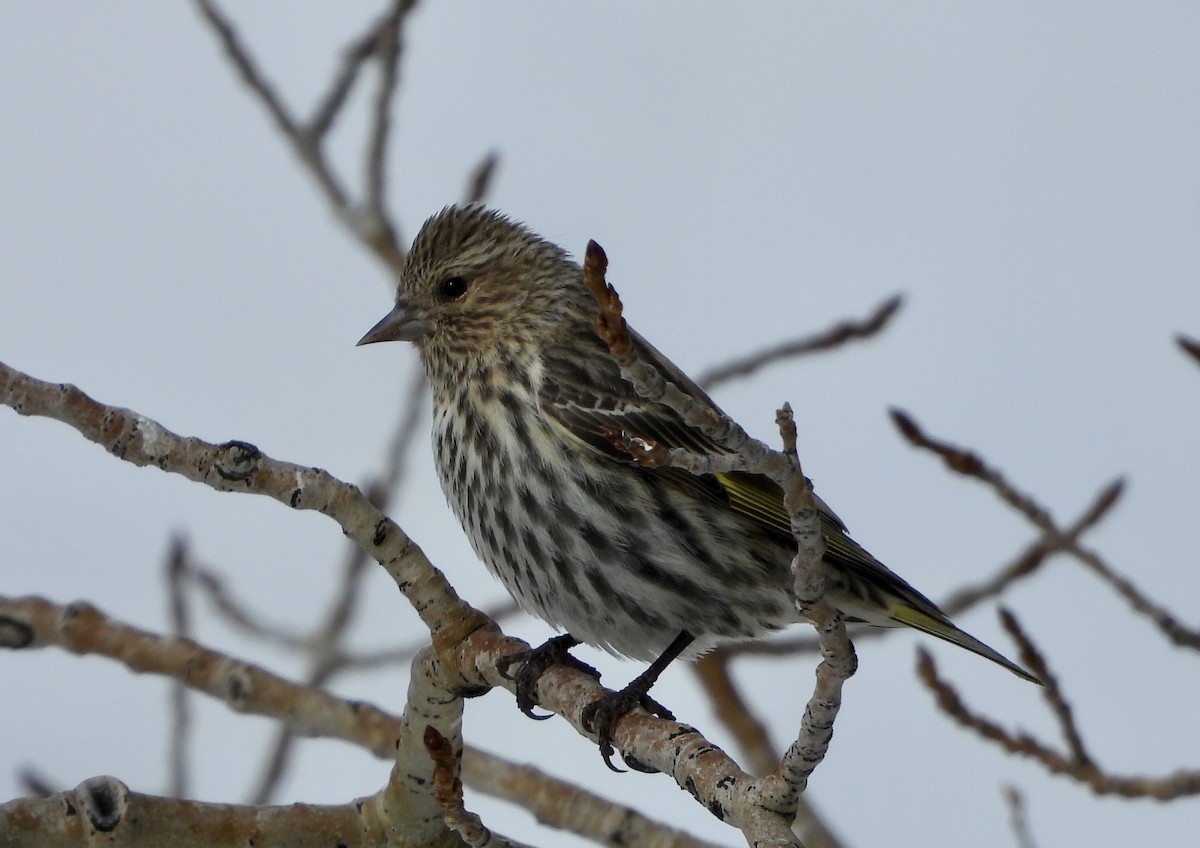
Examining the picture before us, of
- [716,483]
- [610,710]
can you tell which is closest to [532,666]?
[610,710]

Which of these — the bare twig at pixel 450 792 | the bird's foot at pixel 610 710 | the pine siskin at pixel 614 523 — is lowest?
the bare twig at pixel 450 792

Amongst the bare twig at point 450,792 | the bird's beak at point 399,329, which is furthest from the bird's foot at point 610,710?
the bird's beak at point 399,329

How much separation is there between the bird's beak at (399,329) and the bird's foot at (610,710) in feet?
5.41

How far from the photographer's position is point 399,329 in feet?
17.4

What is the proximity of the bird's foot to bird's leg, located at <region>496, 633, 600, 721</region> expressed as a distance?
8.1 inches

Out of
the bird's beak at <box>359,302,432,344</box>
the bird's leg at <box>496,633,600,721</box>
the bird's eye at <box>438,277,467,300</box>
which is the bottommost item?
the bird's leg at <box>496,633,600,721</box>

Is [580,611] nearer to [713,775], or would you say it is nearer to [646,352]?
[646,352]

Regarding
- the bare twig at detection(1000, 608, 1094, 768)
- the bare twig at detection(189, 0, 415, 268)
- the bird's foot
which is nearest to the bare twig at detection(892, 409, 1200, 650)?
the bare twig at detection(1000, 608, 1094, 768)

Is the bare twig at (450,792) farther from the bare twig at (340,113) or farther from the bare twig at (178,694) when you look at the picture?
the bare twig at (340,113)

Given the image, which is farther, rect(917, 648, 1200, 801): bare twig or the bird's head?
the bird's head

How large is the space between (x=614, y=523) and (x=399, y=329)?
48.0 inches

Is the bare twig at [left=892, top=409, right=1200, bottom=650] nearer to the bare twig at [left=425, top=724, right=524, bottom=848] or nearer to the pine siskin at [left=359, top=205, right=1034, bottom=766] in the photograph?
the pine siskin at [left=359, top=205, right=1034, bottom=766]

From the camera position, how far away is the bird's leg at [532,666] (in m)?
4.01

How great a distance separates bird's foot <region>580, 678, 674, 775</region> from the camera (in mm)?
3863
